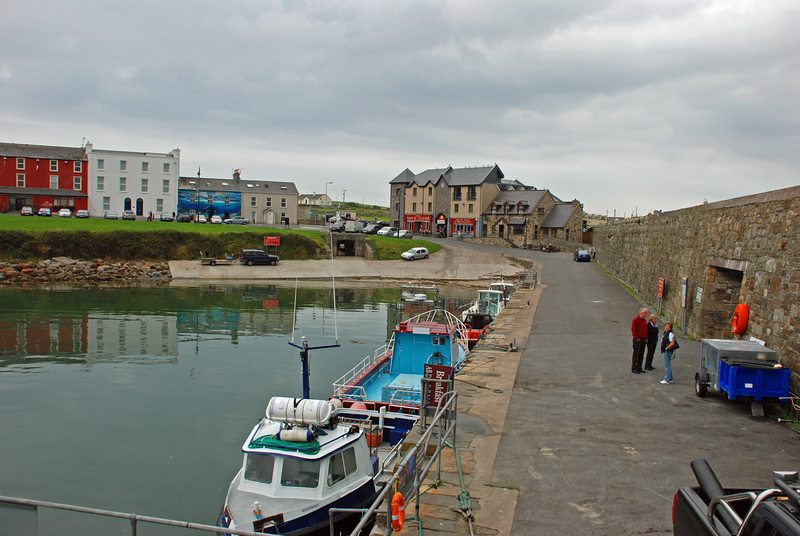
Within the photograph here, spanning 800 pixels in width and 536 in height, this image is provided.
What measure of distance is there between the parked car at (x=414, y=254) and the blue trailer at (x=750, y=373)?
5329 cm

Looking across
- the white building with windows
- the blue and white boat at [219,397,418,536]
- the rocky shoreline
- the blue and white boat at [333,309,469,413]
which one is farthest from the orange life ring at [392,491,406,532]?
the white building with windows

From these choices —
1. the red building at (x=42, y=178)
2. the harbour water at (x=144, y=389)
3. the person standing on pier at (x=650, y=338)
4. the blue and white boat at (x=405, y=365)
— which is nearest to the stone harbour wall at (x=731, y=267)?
the person standing on pier at (x=650, y=338)

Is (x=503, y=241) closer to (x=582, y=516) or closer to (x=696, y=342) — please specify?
(x=696, y=342)

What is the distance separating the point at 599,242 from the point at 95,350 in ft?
164

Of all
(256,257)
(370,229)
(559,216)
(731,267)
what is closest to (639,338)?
(731,267)

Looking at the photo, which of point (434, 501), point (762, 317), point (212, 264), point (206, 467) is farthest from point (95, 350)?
point (212, 264)

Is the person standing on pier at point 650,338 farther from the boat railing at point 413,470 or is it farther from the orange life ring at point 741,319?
the boat railing at point 413,470

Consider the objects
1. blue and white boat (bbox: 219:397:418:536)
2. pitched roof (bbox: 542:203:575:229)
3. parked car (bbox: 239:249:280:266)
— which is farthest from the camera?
pitched roof (bbox: 542:203:575:229)

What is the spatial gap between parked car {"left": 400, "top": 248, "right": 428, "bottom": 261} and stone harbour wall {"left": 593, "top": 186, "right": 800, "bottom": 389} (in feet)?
118

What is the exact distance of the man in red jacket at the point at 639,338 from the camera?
15109 millimetres

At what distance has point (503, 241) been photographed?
7919 centimetres

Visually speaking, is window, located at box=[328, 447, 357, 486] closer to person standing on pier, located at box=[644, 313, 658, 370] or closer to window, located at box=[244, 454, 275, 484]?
window, located at box=[244, 454, 275, 484]

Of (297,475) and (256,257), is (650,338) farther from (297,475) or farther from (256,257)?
(256,257)

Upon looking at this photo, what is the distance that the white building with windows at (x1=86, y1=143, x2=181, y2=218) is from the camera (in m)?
76.4
